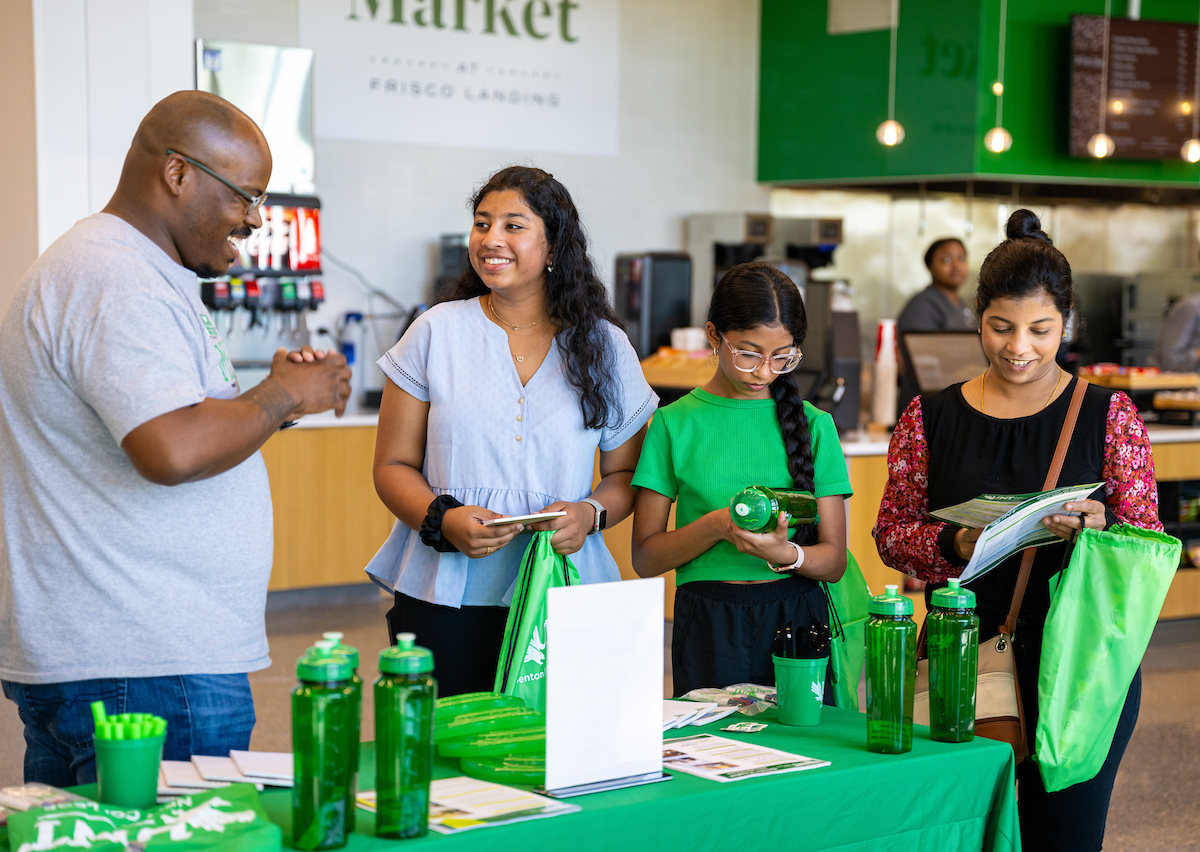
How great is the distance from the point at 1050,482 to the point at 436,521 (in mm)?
1093

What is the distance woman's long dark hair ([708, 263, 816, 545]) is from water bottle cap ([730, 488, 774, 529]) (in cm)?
23

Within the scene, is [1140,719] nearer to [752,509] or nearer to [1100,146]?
[752,509]

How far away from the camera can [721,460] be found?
2.45m

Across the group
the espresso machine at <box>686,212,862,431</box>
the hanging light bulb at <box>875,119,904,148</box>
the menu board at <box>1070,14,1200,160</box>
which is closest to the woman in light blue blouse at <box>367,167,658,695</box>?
the espresso machine at <box>686,212,862,431</box>

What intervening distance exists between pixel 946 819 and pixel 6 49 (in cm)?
398

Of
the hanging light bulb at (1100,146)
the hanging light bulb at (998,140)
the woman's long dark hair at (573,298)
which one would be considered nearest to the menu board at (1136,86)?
the hanging light bulb at (1100,146)

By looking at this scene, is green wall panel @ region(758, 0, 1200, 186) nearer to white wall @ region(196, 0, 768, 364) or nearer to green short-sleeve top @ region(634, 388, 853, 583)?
white wall @ region(196, 0, 768, 364)

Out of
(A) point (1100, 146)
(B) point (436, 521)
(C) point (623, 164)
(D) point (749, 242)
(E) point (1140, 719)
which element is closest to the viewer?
(B) point (436, 521)

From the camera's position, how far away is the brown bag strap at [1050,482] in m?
2.27

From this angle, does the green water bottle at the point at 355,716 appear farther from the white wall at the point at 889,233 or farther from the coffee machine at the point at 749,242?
the white wall at the point at 889,233

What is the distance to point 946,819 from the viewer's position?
1.93 meters

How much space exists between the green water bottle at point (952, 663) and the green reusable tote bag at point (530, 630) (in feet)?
2.06

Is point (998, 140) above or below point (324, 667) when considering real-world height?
above

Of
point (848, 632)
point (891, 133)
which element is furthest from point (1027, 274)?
point (891, 133)
